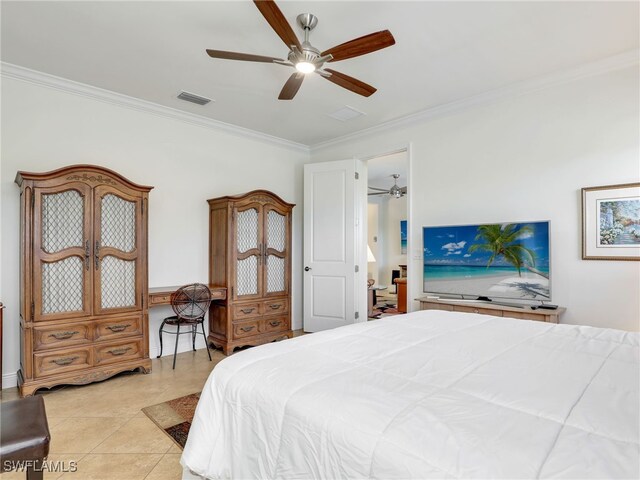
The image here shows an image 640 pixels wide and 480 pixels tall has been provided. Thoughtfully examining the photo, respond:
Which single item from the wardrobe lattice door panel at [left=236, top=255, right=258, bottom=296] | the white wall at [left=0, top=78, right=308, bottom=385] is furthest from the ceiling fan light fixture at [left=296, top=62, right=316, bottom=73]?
the wardrobe lattice door panel at [left=236, top=255, right=258, bottom=296]

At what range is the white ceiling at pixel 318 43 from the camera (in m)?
2.42

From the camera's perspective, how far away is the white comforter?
86 cm

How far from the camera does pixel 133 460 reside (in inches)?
82.0

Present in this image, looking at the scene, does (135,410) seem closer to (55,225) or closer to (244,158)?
(55,225)

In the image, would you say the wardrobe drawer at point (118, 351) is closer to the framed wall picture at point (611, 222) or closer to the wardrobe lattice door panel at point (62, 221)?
the wardrobe lattice door panel at point (62, 221)

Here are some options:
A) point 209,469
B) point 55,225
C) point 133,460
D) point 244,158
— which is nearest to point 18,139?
point 55,225

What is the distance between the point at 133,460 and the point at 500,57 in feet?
12.6

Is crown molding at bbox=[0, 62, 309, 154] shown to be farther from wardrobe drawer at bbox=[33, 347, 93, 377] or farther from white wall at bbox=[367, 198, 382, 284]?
white wall at bbox=[367, 198, 382, 284]

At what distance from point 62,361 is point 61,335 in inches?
8.4

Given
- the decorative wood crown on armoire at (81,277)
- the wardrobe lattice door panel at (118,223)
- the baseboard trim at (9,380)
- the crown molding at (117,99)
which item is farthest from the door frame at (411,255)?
the baseboard trim at (9,380)

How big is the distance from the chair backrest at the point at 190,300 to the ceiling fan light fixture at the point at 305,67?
2.29 m

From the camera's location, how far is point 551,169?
3.35 metres

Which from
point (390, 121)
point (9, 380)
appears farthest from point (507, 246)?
point (9, 380)

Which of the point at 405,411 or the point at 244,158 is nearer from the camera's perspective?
the point at 405,411
